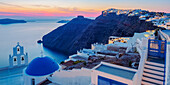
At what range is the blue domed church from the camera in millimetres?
8828

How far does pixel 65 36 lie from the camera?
83.9 metres

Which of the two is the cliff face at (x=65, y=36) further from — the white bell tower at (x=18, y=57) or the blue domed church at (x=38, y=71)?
the blue domed church at (x=38, y=71)

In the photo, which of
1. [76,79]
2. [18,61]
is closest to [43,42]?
[18,61]

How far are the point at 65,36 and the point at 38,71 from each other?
7572 centimetres

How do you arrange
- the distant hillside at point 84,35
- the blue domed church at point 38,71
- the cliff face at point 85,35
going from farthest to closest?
the cliff face at point 85,35, the distant hillside at point 84,35, the blue domed church at point 38,71

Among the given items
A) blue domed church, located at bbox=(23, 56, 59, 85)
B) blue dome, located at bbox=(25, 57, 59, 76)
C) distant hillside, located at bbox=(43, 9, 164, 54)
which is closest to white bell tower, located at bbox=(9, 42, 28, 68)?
blue domed church, located at bbox=(23, 56, 59, 85)

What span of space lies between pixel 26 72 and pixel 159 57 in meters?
8.83

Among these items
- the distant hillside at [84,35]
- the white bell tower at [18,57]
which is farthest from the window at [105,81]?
the distant hillside at [84,35]

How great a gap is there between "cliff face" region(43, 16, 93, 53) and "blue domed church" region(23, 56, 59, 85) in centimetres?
5708

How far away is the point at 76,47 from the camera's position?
66.3 meters

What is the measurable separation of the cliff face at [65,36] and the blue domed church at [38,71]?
57.1m

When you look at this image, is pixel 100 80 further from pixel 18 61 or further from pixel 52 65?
pixel 18 61

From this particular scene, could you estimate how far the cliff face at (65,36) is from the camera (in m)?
74.0

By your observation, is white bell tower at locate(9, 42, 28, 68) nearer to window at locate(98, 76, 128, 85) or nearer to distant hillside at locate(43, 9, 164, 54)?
window at locate(98, 76, 128, 85)
